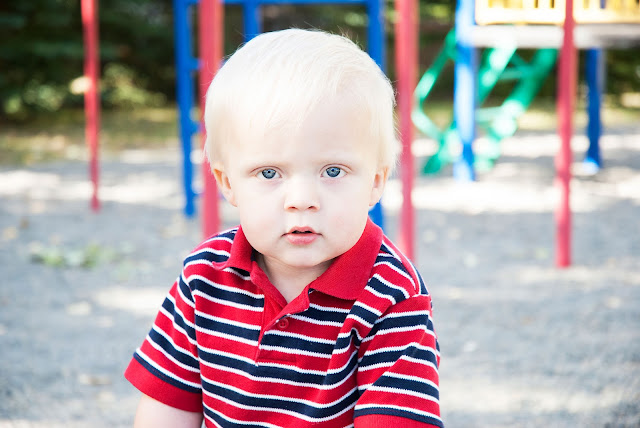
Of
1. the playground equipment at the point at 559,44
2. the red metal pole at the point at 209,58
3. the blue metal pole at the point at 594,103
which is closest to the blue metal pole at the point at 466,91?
the playground equipment at the point at 559,44

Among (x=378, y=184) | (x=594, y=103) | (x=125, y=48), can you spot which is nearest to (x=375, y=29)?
(x=378, y=184)

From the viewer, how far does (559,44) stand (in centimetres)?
514

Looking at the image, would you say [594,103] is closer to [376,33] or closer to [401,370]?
[376,33]

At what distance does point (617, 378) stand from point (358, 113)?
165 centimetres

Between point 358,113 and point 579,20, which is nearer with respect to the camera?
point 358,113

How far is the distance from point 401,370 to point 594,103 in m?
5.49

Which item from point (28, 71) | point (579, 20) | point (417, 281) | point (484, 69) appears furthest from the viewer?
point (28, 71)

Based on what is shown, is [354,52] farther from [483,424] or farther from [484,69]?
[484,69]

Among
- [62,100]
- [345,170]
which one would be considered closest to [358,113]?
[345,170]

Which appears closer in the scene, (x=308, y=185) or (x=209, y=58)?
(x=308, y=185)

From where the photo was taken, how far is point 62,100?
11492 mm

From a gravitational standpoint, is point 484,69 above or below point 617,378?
above

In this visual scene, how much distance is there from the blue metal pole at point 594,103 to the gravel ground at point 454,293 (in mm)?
134

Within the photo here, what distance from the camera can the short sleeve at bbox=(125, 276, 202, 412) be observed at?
1319mm
